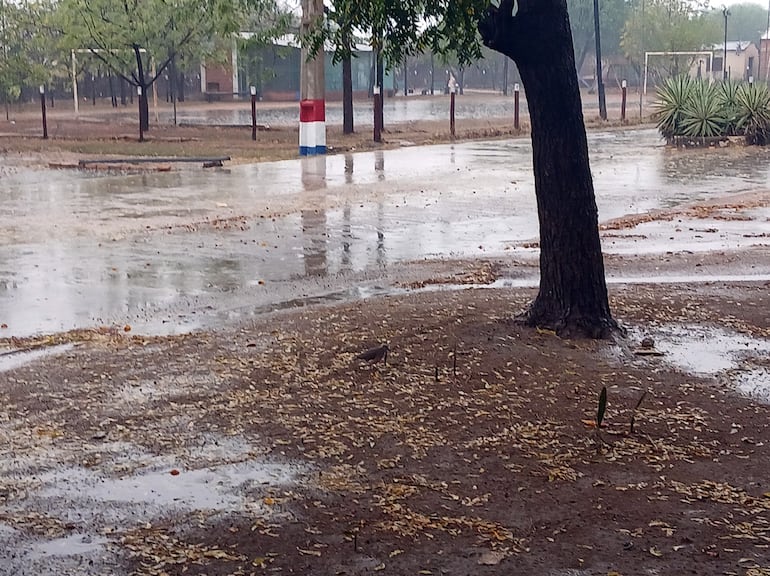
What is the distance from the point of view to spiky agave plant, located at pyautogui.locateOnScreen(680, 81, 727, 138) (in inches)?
1016

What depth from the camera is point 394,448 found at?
5488 mm

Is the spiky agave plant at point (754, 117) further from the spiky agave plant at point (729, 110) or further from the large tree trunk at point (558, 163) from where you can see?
the large tree trunk at point (558, 163)

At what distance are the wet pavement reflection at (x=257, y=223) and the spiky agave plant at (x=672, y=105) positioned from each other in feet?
11.5

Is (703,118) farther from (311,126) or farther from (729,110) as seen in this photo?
(311,126)

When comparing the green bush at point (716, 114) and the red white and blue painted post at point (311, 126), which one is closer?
the red white and blue painted post at point (311, 126)

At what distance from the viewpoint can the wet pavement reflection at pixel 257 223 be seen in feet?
31.0

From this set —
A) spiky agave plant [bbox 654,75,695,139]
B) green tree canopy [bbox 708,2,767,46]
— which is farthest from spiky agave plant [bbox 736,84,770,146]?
green tree canopy [bbox 708,2,767,46]

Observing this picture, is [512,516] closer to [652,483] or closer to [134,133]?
[652,483]

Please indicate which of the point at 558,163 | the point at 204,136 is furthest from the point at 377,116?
the point at 558,163

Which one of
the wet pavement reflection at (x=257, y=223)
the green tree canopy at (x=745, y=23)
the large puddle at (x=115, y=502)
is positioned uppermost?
the green tree canopy at (x=745, y=23)

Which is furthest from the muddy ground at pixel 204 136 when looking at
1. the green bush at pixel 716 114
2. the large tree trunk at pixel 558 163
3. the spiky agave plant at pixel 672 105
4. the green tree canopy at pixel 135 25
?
the large tree trunk at pixel 558 163

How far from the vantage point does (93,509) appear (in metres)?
4.79

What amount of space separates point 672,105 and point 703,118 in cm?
89

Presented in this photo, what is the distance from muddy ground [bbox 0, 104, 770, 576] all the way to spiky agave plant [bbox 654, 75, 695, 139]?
61.9 feet
